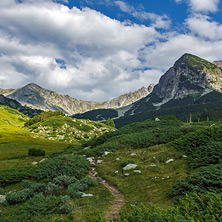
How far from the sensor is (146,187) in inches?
563

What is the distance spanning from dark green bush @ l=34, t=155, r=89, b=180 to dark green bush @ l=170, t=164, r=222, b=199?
1010 centimetres

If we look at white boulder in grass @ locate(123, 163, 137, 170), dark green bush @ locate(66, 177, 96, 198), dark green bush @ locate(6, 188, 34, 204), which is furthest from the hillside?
dark green bush @ locate(6, 188, 34, 204)

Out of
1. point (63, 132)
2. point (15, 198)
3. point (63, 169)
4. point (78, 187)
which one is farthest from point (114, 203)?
point (63, 132)

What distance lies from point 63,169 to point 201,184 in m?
13.3

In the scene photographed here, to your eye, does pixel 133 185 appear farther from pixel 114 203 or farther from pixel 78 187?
pixel 78 187

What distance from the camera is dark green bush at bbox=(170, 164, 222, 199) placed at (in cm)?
1077

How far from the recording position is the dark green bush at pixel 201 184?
1077 cm

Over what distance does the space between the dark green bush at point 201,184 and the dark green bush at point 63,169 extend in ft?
33.1

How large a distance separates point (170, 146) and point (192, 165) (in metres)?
7.87

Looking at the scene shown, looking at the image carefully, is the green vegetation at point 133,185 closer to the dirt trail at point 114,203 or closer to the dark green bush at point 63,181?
the dark green bush at point 63,181

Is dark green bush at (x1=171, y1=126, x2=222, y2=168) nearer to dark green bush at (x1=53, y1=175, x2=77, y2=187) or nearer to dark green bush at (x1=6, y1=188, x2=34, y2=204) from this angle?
dark green bush at (x1=53, y1=175, x2=77, y2=187)

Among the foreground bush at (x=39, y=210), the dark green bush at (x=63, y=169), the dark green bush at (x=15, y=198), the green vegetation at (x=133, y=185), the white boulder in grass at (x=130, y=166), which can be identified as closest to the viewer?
the green vegetation at (x=133, y=185)

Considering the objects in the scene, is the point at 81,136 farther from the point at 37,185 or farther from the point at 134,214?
the point at 134,214

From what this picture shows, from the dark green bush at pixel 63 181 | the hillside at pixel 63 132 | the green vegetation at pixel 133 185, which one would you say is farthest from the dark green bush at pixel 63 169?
the hillside at pixel 63 132
